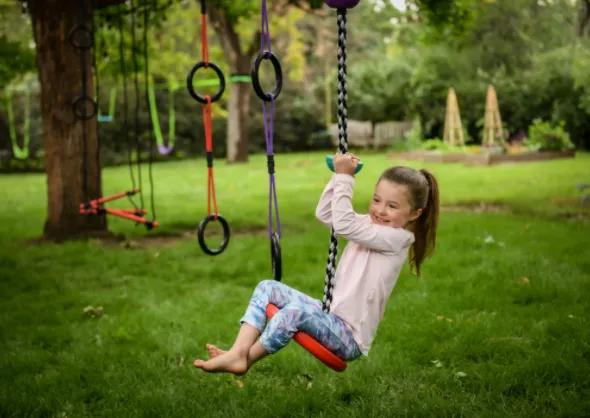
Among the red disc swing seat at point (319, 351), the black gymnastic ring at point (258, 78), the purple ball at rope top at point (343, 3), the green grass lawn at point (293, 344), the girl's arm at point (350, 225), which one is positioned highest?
the purple ball at rope top at point (343, 3)

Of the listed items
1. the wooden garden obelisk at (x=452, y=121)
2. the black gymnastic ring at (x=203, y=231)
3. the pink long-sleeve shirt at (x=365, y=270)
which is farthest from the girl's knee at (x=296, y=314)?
the wooden garden obelisk at (x=452, y=121)

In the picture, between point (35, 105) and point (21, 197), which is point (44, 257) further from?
point (35, 105)

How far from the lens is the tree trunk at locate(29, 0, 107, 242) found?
7867mm

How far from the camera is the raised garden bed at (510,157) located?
56.9ft

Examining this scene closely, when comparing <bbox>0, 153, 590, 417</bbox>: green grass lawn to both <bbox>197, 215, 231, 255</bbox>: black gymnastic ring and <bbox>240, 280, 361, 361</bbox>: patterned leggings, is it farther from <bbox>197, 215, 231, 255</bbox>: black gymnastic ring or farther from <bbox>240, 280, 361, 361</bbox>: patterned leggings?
<bbox>197, 215, 231, 255</bbox>: black gymnastic ring

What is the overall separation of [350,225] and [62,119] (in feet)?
19.2

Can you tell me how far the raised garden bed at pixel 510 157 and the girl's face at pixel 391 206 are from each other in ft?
48.7

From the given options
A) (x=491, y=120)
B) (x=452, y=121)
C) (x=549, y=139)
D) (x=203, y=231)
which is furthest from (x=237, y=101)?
(x=203, y=231)

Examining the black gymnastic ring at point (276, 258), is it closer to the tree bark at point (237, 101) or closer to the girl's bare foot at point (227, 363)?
the girl's bare foot at point (227, 363)

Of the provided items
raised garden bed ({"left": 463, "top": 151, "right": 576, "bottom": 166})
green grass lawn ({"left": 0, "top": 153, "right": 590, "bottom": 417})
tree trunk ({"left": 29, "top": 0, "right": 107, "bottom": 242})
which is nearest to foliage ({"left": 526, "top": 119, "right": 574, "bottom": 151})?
raised garden bed ({"left": 463, "top": 151, "right": 576, "bottom": 166})

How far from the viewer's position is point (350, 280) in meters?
3.12

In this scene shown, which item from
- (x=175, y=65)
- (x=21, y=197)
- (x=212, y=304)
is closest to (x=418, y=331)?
(x=212, y=304)

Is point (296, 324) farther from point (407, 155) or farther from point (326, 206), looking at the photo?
point (407, 155)

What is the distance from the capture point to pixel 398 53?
1093 inches
